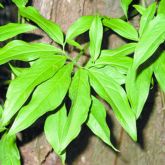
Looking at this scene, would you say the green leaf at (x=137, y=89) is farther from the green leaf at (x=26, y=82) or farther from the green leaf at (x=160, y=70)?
the green leaf at (x=26, y=82)

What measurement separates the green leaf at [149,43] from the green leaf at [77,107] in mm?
146

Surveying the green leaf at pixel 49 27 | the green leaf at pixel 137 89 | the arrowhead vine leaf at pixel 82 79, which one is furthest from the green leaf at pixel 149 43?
the green leaf at pixel 49 27

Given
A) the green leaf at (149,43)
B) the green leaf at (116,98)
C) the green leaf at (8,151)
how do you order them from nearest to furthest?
the green leaf at (149,43), the green leaf at (116,98), the green leaf at (8,151)

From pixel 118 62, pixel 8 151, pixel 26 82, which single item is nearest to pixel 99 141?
pixel 8 151

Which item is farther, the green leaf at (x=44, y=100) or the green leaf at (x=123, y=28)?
the green leaf at (x=123, y=28)

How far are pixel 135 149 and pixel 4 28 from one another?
76 centimetres

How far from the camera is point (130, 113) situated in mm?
675

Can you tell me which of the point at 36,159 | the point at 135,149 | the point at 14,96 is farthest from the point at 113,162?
the point at 14,96

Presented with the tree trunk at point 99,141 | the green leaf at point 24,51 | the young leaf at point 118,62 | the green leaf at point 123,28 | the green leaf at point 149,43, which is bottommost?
the tree trunk at point 99,141

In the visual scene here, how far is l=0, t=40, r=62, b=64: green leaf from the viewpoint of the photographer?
715 mm

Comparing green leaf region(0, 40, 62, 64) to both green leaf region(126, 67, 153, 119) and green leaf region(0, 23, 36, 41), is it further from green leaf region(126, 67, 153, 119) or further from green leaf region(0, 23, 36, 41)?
green leaf region(126, 67, 153, 119)

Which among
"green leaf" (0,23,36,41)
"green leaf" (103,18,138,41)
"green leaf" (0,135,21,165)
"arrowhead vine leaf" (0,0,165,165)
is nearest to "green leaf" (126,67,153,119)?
"arrowhead vine leaf" (0,0,165,165)

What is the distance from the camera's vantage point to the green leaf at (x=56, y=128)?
0.76m

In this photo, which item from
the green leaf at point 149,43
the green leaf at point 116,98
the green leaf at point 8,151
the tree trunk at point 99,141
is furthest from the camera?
the tree trunk at point 99,141
